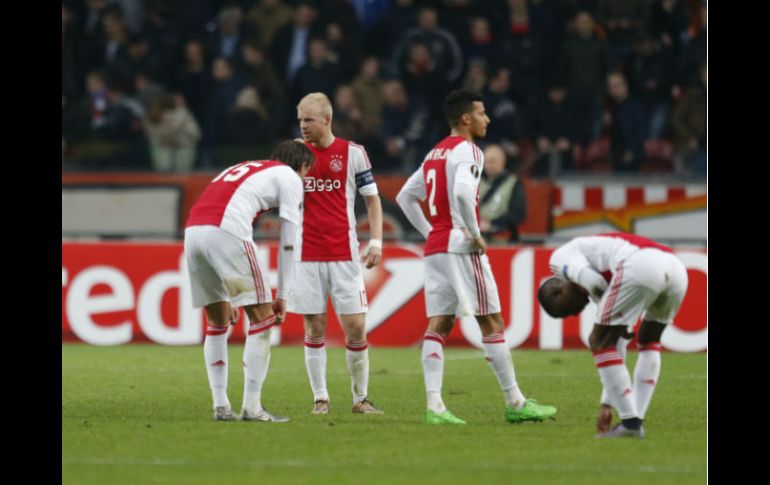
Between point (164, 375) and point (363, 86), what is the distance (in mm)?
7585

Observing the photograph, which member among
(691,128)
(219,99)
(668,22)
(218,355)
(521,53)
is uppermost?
(668,22)

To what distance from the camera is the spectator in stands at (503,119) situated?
1977 centimetres

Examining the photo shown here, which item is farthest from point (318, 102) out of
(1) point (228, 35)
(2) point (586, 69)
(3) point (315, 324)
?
(1) point (228, 35)

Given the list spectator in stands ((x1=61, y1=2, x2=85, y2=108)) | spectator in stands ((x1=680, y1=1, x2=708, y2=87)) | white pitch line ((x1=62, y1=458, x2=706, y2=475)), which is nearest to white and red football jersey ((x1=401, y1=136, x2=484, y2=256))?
white pitch line ((x1=62, y1=458, x2=706, y2=475))

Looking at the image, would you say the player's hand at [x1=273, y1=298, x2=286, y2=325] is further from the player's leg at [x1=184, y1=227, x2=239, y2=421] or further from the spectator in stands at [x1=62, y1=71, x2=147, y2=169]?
the spectator in stands at [x1=62, y1=71, x2=147, y2=169]

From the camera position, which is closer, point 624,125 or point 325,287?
point 325,287

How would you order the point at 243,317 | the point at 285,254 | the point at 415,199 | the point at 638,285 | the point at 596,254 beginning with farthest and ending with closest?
the point at 243,317
the point at 415,199
the point at 285,254
the point at 596,254
the point at 638,285

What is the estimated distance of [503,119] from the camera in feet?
65.2

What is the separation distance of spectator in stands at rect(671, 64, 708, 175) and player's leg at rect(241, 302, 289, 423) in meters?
10.5

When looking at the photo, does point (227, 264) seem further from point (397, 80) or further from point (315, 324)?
point (397, 80)

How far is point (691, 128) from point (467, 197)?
10410 mm

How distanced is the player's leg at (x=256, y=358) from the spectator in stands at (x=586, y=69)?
35.3 ft

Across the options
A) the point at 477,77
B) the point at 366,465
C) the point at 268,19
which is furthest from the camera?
the point at 268,19

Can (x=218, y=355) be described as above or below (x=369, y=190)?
below
